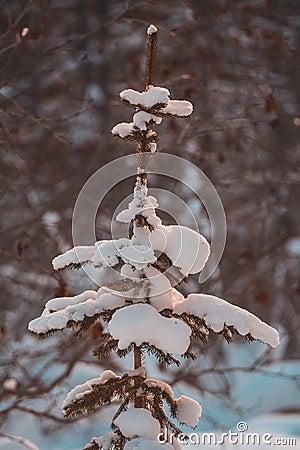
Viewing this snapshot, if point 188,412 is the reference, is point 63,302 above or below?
above

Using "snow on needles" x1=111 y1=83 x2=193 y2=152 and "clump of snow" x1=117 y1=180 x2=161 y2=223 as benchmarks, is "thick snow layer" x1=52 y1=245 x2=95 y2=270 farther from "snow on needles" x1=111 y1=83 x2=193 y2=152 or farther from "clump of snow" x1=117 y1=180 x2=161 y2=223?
"snow on needles" x1=111 y1=83 x2=193 y2=152

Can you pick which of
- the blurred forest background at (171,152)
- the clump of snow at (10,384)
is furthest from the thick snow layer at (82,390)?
the clump of snow at (10,384)

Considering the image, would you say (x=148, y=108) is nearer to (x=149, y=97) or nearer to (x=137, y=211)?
(x=149, y=97)

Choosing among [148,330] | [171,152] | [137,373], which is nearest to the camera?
[148,330]

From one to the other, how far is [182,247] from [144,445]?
1.03 feet

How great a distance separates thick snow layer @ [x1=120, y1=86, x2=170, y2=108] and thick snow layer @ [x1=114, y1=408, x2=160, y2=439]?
497mm

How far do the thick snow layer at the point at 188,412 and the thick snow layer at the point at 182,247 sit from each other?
0.24m

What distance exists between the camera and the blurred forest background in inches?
105

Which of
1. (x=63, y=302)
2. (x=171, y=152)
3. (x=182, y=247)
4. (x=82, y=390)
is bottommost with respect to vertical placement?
(x=171, y=152)

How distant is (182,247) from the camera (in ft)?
3.00

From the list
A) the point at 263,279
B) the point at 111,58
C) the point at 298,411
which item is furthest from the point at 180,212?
the point at 298,411

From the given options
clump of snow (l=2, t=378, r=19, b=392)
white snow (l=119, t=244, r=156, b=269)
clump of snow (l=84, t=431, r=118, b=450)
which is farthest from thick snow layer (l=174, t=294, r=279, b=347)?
clump of snow (l=2, t=378, r=19, b=392)

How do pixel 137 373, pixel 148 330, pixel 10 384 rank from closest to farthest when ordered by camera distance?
pixel 148 330 < pixel 137 373 < pixel 10 384

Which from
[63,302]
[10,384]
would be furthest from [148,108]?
[10,384]
